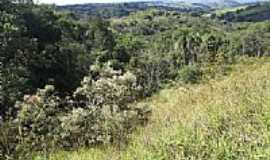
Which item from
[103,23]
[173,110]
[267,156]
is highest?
[267,156]

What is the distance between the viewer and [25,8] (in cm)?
2400

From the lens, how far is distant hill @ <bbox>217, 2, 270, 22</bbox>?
511 ft

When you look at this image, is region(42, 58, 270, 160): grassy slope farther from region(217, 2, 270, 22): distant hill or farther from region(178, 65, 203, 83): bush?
region(217, 2, 270, 22): distant hill

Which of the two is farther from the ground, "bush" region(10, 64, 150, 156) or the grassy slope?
the grassy slope

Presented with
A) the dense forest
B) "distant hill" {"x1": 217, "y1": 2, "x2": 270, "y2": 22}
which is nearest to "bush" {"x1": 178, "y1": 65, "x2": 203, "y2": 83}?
the dense forest

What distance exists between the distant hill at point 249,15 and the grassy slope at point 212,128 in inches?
6013

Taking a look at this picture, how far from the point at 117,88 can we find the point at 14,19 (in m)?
11.7

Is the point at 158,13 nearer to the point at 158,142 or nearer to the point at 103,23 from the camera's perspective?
the point at 103,23

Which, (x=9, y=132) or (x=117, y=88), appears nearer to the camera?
(x=9, y=132)

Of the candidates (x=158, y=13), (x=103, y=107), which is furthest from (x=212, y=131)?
(x=158, y=13)

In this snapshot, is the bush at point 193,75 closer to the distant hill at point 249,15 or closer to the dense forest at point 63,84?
the dense forest at point 63,84

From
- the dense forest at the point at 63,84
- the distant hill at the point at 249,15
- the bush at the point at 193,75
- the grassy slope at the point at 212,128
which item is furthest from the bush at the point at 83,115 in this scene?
the distant hill at the point at 249,15

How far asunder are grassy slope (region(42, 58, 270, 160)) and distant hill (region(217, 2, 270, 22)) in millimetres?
152725

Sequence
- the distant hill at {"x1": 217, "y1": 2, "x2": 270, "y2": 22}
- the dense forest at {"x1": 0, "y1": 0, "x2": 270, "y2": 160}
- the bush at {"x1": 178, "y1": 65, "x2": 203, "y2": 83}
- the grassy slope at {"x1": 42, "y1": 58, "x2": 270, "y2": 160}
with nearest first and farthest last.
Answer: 1. the grassy slope at {"x1": 42, "y1": 58, "x2": 270, "y2": 160}
2. the dense forest at {"x1": 0, "y1": 0, "x2": 270, "y2": 160}
3. the bush at {"x1": 178, "y1": 65, "x2": 203, "y2": 83}
4. the distant hill at {"x1": 217, "y1": 2, "x2": 270, "y2": 22}
